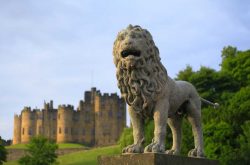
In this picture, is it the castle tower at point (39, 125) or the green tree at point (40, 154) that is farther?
the castle tower at point (39, 125)

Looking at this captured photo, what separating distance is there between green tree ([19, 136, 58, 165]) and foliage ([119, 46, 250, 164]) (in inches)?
897

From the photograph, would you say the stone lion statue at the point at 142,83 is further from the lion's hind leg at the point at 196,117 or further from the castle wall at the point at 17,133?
the castle wall at the point at 17,133

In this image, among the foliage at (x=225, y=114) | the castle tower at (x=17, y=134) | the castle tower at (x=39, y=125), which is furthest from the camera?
the castle tower at (x=17, y=134)

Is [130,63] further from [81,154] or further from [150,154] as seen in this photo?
[81,154]

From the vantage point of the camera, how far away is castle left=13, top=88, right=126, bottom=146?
118 meters

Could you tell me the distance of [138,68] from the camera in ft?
32.5

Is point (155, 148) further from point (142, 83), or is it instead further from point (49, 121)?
point (49, 121)

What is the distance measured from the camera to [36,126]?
120m

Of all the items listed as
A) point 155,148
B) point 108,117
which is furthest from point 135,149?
point 108,117

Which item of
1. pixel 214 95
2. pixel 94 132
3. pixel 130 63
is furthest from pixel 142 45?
pixel 94 132

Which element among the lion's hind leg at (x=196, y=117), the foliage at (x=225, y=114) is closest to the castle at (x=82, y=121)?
the foliage at (x=225, y=114)

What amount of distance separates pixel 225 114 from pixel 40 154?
32.6 meters

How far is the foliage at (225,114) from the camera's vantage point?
28281 mm

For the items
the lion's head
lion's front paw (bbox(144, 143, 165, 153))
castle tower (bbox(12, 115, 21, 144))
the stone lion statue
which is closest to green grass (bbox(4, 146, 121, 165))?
castle tower (bbox(12, 115, 21, 144))
